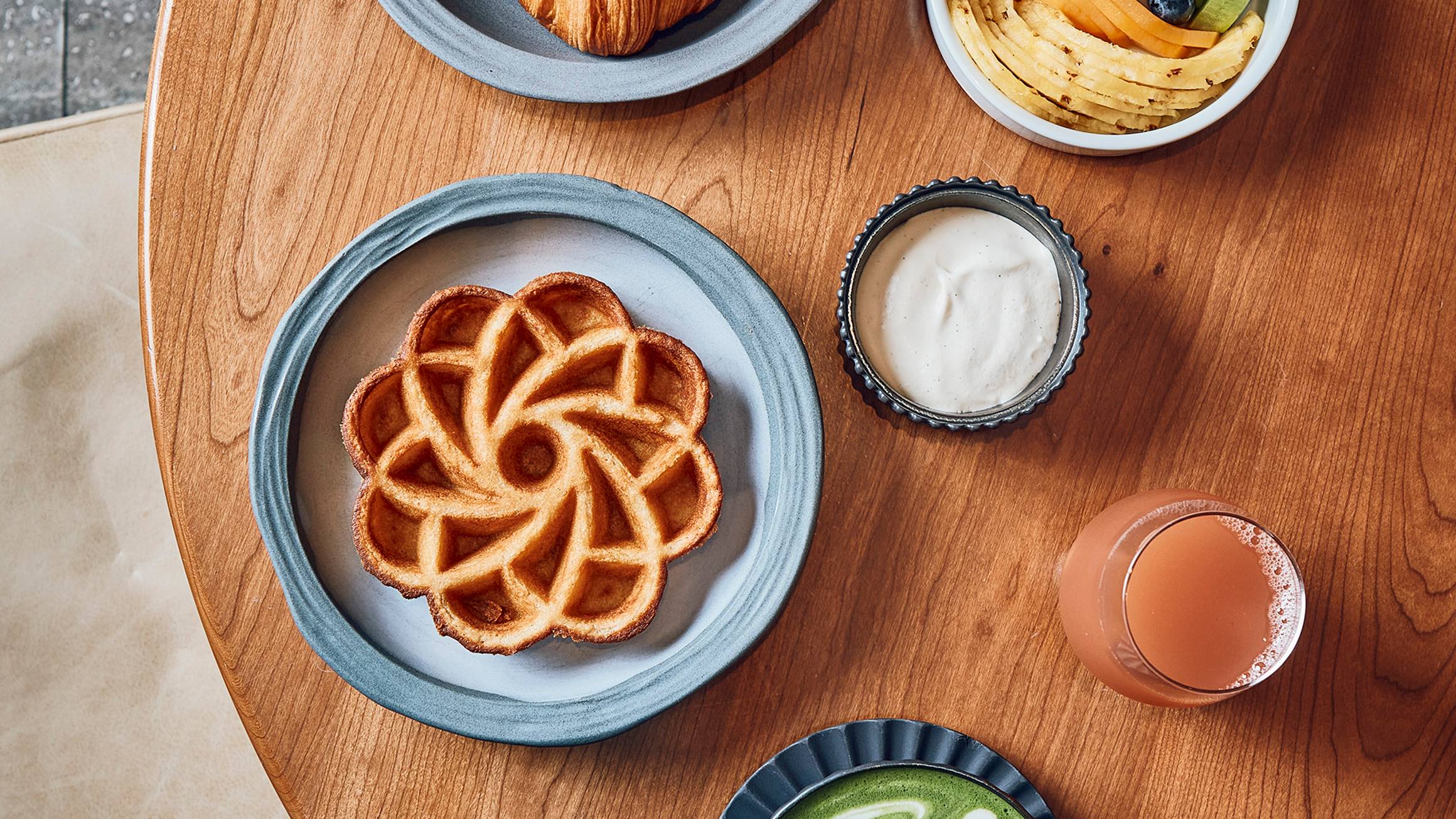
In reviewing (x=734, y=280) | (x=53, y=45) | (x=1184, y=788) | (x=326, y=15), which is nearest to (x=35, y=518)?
(x=53, y=45)

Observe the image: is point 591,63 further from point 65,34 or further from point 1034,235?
point 65,34

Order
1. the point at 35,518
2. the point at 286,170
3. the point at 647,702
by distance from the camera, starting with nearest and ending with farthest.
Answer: the point at 647,702, the point at 286,170, the point at 35,518

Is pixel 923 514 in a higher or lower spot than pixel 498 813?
higher

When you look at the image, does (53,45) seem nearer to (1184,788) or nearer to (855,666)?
(855,666)

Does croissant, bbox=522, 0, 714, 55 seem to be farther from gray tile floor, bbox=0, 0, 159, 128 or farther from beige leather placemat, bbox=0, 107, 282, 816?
gray tile floor, bbox=0, 0, 159, 128

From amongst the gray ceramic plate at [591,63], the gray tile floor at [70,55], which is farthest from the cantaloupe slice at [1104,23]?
the gray tile floor at [70,55]
